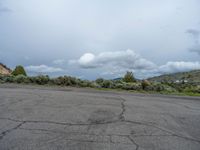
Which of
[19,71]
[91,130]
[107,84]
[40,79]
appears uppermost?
[19,71]

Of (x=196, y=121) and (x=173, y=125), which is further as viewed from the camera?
(x=196, y=121)

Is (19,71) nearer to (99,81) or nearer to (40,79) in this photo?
(40,79)

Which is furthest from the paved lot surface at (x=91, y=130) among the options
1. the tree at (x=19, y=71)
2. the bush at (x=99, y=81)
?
the tree at (x=19, y=71)

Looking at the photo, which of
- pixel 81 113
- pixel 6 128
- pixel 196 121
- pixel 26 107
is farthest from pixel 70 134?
pixel 196 121

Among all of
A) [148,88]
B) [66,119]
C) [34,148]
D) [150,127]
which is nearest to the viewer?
[34,148]

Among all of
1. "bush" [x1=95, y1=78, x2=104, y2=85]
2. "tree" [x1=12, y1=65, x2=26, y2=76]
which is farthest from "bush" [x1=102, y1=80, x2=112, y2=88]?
"tree" [x1=12, y1=65, x2=26, y2=76]

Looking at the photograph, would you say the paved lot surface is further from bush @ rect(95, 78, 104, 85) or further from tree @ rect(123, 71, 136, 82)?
tree @ rect(123, 71, 136, 82)

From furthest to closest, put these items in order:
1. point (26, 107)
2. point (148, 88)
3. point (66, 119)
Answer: point (148, 88) < point (26, 107) < point (66, 119)

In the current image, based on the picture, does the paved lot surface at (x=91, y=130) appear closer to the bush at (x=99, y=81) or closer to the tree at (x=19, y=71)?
the bush at (x=99, y=81)

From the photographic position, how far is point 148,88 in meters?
18.2

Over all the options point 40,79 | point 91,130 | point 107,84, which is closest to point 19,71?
point 40,79

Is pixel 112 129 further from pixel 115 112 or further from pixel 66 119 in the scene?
pixel 115 112

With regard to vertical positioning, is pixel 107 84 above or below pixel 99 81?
below

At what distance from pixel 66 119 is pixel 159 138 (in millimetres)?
2581
